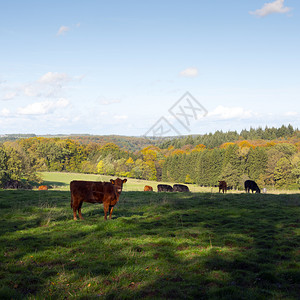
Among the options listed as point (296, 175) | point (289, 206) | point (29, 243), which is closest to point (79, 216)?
point (29, 243)

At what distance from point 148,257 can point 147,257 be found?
0.09 ft

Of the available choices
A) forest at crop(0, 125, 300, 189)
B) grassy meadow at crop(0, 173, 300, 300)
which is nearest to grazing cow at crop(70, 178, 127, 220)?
grassy meadow at crop(0, 173, 300, 300)

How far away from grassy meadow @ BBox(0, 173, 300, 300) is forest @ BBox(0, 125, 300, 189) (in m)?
36.5

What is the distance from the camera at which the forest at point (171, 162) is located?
65.2 metres

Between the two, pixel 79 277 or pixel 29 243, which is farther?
pixel 29 243

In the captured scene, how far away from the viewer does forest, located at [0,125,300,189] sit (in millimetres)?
65169

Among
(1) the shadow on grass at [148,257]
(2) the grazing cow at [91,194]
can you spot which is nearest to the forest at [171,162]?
(2) the grazing cow at [91,194]

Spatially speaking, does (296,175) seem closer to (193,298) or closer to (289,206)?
(289,206)

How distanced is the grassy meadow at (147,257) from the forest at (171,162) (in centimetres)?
3652

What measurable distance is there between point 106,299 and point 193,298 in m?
1.68

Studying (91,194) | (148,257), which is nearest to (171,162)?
(91,194)

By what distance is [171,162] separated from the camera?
350 feet

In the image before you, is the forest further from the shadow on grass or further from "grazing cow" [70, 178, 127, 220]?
the shadow on grass

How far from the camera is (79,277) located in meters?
6.52
